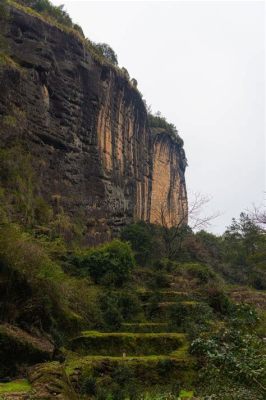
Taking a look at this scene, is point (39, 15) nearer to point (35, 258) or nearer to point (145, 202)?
point (145, 202)

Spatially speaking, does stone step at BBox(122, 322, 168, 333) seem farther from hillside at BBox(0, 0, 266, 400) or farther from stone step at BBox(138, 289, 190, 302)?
stone step at BBox(138, 289, 190, 302)

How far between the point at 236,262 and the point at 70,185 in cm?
1843

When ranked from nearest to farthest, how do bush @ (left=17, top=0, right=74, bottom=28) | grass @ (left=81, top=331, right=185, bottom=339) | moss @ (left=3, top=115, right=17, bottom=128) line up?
grass @ (left=81, top=331, right=185, bottom=339), moss @ (left=3, top=115, right=17, bottom=128), bush @ (left=17, top=0, right=74, bottom=28)

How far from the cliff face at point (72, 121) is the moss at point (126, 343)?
13.1 metres

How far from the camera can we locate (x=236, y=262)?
42.3 meters

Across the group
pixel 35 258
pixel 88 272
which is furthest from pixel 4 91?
pixel 35 258

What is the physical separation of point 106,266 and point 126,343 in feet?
26.5

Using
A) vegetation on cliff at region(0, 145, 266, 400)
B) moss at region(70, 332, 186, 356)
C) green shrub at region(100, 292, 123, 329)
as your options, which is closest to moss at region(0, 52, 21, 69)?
vegetation on cliff at region(0, 145, 266, 400)

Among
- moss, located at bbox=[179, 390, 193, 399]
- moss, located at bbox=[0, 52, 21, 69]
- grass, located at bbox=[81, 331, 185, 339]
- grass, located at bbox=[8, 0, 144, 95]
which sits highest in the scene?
grass, located at bbox=[8, 0, 144, 95]

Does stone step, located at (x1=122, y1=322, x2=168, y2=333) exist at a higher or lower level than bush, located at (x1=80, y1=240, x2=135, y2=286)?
lower

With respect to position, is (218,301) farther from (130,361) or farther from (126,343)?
(130,361)

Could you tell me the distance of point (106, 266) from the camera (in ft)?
77.3

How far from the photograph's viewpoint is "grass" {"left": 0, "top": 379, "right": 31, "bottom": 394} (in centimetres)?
948

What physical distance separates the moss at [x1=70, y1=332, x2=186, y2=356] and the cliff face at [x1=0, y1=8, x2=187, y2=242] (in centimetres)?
1307
